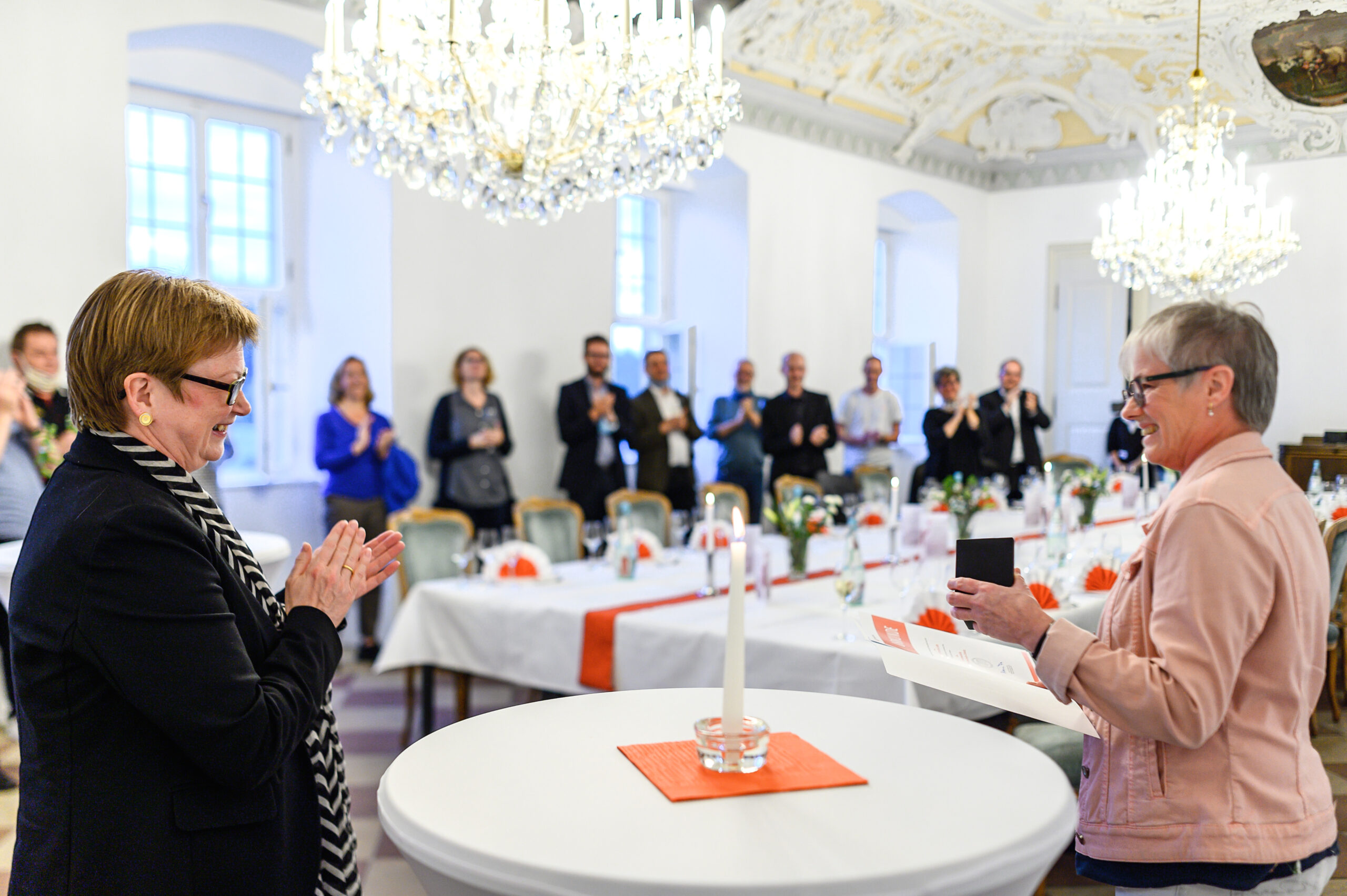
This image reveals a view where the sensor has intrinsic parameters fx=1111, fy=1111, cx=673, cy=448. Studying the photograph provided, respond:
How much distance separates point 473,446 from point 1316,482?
4.39m

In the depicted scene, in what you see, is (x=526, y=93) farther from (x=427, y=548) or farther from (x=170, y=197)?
(x=170, y=197)

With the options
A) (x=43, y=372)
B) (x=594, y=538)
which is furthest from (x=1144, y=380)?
(x=43, y=372)

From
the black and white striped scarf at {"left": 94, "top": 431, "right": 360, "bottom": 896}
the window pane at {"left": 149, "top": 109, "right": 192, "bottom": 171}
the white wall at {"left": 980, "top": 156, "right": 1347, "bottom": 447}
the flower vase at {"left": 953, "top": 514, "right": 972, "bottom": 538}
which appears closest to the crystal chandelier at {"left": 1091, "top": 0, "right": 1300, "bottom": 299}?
the white wall at {"left": 980, "top": 156, "right": 1347, "bottom": 447}

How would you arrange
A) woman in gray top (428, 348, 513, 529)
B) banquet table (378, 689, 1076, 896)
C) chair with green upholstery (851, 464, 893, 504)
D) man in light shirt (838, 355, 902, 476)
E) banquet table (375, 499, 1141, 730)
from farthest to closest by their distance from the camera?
man in light shirt (838, 355, 902, 476), chair with green upholstery (851, 464, 893, 504), woman in gray top (428, 348, 513, 529), banquet table (375, 499, 1141, 730), banquet table (378, 689, 1076, 896)

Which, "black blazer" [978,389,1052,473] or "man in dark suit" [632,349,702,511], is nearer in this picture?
"man in dark suit" [632,349,702,511]

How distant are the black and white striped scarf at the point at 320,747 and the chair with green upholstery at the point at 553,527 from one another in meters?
3.45

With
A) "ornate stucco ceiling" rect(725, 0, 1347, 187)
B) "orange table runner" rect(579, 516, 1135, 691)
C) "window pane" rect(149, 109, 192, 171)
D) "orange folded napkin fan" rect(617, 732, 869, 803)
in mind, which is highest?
"ornate stucco ceiling" rect(725, 0, 1347, 187)

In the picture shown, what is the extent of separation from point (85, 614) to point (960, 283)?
35.7 feet

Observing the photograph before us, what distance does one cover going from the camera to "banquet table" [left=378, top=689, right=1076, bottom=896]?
126 centimetres

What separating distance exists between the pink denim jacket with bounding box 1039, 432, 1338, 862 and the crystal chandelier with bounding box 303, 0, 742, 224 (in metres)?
2.69

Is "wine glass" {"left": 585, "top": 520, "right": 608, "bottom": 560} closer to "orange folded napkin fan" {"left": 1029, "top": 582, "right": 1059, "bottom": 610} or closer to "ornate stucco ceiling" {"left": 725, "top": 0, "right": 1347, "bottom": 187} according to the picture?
"orange folded napkin fan" {"left": 1029, "top": 582, "right": 1059, "bottom": 610}

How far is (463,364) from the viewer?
6.79 meters

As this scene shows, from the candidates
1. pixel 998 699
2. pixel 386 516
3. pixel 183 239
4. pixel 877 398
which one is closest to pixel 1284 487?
pixel 998 699

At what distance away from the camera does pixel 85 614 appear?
1.37 m
